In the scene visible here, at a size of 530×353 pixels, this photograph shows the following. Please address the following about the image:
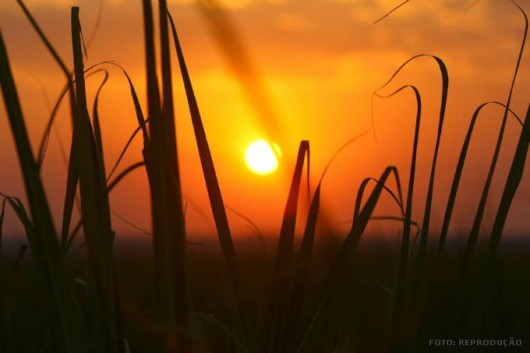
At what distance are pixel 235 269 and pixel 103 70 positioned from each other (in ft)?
1.11

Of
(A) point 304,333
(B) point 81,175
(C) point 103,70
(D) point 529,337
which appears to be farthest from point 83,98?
(D) point 529,337

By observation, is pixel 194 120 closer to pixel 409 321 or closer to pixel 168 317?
pixel 168 317

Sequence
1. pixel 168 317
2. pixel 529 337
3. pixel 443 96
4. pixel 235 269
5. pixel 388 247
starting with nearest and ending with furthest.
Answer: pixel 168 317, pixel 235 269, pixel 443 96, pixel 388 247, pixel 529 337

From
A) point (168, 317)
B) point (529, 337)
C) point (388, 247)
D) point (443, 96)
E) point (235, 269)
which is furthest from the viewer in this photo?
point (529, 337)

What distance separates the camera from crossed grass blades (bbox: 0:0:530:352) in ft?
1.84

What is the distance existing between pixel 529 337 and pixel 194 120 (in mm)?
898

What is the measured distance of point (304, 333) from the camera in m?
0.75

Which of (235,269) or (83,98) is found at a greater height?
(83,98)

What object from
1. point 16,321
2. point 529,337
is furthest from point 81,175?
point 529,337

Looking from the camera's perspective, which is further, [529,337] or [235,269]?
[529,337]

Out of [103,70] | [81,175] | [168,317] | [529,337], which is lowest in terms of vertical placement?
[168,317]

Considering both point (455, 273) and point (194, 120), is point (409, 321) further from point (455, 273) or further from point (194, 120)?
point (194, 120)

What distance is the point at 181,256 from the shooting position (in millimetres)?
585

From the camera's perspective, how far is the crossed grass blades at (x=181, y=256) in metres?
0.56
